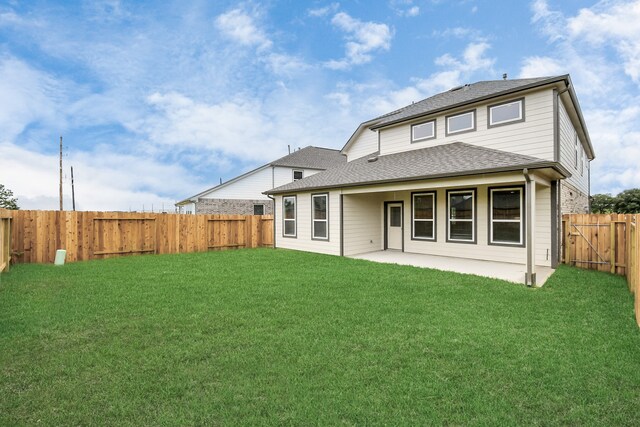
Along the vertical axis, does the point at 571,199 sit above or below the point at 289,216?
above

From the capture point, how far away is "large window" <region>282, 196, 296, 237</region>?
14206mm

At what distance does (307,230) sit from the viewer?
13.5 m

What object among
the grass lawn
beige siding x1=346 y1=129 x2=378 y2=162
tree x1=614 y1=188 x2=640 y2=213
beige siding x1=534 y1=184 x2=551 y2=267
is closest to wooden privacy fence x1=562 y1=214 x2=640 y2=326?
beige siding x1=534 y1=184 x2=551 y2=267

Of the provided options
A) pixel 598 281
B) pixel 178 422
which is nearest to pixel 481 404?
pixel 178 422

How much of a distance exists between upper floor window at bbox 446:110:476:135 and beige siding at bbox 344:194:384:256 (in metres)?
3.67

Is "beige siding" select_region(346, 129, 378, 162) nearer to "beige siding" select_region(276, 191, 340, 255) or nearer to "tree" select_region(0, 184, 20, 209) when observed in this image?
"beige siding" select_region(276, 191, 340, 255)

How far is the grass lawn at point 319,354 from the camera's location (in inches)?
103

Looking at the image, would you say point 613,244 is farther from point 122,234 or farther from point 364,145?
point 122,234

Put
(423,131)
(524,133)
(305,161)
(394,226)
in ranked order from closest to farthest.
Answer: (524,133) < (423,131) < (394,226) < (305,161)

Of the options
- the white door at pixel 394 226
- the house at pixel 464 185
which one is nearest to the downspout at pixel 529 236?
the house at pixel 464 185

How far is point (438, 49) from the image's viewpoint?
14.2 meters

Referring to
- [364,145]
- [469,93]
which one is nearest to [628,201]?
[469,93]

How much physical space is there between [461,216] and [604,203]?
69.9 ft

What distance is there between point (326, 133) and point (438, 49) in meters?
16.2
